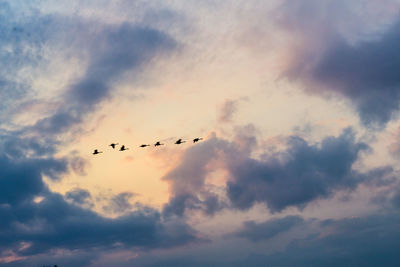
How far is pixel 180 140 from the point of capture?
12992 millimetres
